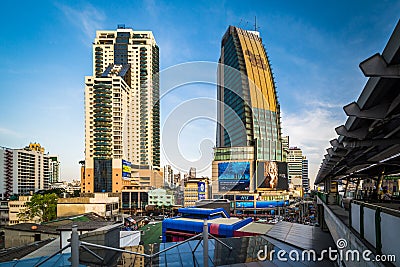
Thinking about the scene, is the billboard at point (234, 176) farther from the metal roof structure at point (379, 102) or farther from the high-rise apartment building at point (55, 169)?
the high-rise apartment building at point (55, 169)

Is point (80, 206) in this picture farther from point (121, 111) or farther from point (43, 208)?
point (121, 111)

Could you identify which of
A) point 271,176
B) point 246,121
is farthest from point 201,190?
point 246,121

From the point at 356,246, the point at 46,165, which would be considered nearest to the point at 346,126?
the point at 356,246

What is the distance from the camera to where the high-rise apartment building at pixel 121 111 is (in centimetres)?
7075

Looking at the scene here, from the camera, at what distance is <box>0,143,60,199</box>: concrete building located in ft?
322

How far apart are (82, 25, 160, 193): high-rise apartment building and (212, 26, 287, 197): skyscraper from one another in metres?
25.0

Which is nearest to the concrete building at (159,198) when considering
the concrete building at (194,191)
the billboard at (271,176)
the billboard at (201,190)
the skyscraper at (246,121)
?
the concrete building at (194,191)

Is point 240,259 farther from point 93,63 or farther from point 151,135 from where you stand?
point 93,63

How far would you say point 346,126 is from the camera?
592cm

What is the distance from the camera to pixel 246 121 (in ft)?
264

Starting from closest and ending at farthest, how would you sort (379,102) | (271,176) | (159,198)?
(379,102) → (271,176) → (159,198)

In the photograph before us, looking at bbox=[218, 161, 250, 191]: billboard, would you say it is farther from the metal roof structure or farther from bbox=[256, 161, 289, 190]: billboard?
the metal roof structure

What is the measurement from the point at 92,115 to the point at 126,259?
70634mm

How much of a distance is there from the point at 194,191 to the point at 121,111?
29481 millimetres
